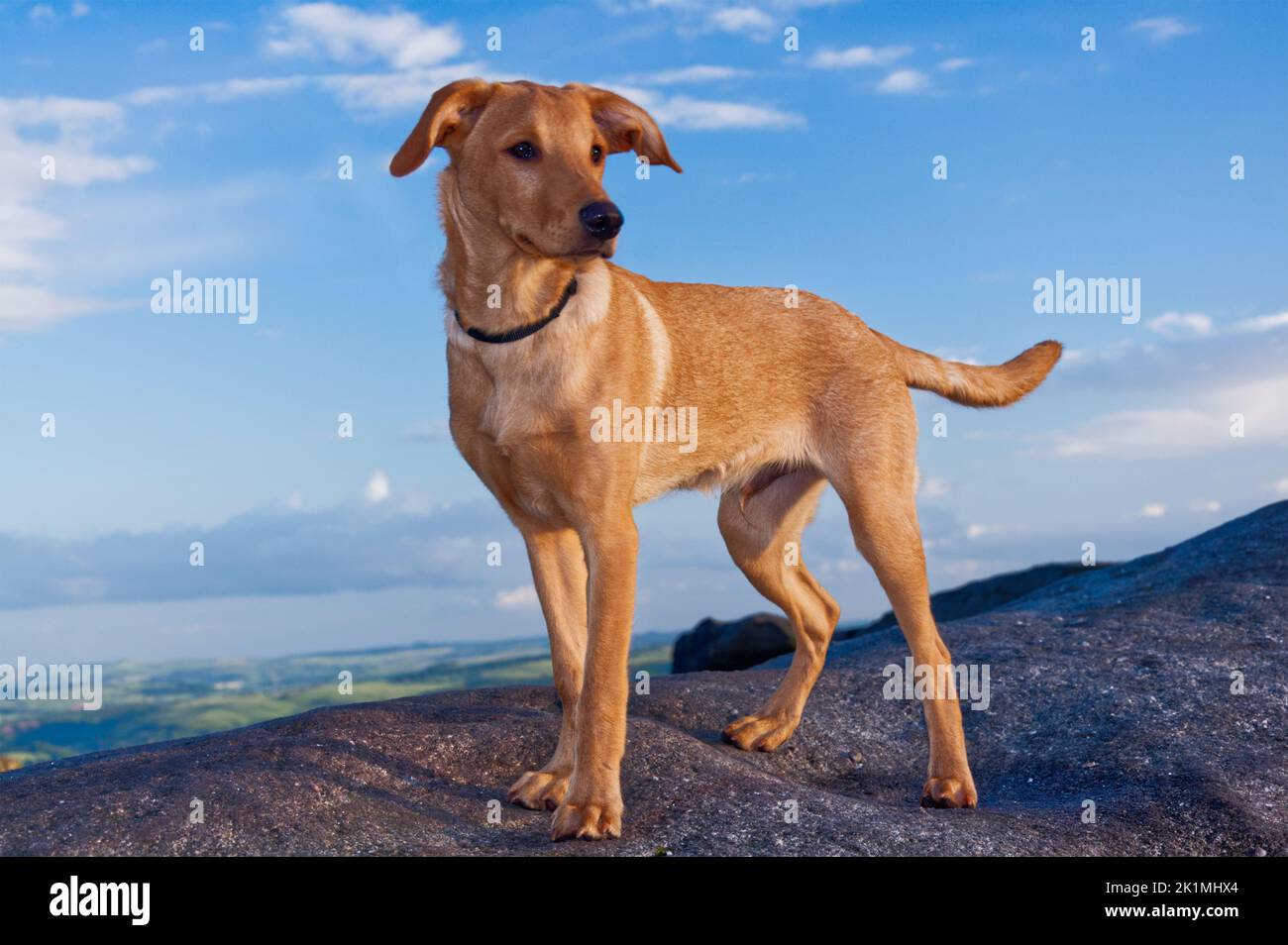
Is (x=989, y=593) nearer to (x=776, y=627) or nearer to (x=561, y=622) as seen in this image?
(x=776, y=627)

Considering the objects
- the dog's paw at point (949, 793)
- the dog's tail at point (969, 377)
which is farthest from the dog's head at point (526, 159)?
the dog's paw at point (949, 793)

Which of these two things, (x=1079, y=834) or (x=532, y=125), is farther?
(x=1079, y=834)

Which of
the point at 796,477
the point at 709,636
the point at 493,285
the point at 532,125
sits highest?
the point at 532,125

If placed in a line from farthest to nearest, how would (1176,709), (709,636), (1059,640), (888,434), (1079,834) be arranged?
(709,636), (1059,640), (1176,709), (888,434), (1079,834)

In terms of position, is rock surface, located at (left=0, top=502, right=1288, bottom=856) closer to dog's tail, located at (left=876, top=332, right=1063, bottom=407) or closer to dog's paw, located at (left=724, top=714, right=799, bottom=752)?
dog's paw, located at (left=724, top=714, right=799, bottom=752)

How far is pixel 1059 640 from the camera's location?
1124cm

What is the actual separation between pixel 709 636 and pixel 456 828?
42.1 feet

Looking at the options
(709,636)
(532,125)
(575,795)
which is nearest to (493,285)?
(532,125)

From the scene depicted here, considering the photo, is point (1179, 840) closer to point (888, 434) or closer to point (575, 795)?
point (888, 434)

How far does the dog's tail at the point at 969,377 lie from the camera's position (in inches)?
344

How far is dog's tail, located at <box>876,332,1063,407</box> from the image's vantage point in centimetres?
873

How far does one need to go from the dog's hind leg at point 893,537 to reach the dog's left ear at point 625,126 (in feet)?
7.19

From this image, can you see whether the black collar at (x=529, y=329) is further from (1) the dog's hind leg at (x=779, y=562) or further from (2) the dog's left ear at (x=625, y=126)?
(1) the dog's hind leg at (x=779, y=562)

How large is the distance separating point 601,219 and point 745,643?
1305 cm
